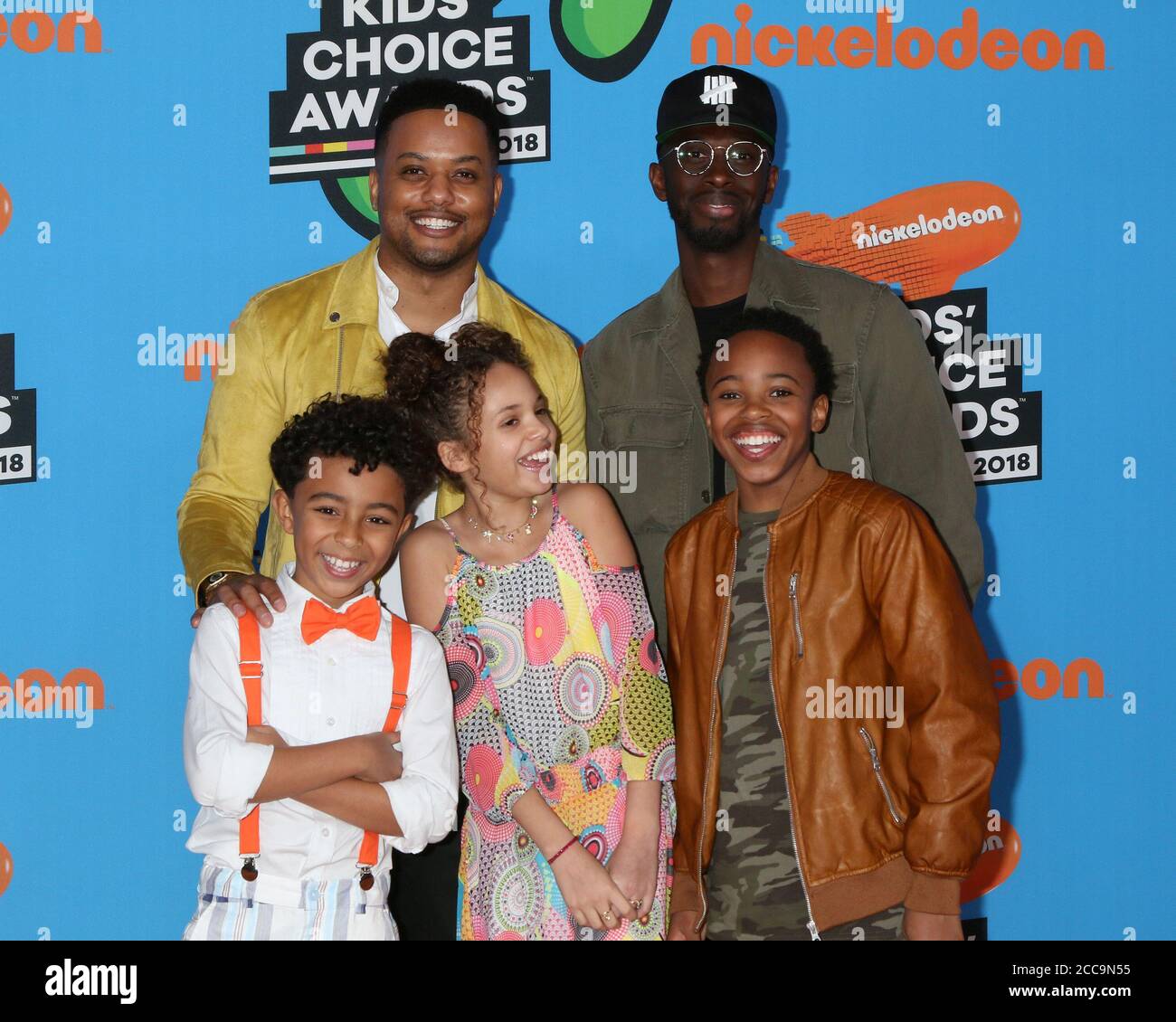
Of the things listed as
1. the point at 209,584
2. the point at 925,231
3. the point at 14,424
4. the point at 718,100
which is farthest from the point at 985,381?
the point at 14,424

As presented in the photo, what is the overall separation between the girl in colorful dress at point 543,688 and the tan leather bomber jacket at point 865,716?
12 cm

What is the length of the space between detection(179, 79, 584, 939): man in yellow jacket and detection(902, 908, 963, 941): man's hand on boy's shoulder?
1079 millimetres

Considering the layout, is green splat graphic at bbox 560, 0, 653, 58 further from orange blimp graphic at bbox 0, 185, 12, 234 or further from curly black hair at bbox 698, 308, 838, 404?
orange blimp graphic at bbox 0, 185, 12, 234

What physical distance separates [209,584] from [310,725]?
484mm

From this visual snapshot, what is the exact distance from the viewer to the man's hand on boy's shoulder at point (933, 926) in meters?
2.38

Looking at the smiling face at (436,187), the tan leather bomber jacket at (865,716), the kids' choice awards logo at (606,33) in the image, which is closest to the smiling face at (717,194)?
the smiling face at (436,187)

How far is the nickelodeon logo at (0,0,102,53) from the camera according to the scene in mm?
3898

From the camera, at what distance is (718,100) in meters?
3.15

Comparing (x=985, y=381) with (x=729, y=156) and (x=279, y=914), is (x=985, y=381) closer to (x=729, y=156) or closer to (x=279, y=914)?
(x=729, y=156)

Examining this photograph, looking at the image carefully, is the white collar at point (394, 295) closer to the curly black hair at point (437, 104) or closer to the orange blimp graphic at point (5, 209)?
the curly black hair at point (437, 104)

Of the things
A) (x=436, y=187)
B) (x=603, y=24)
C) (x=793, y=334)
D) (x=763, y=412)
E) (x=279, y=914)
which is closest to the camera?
(x=279, y=914)

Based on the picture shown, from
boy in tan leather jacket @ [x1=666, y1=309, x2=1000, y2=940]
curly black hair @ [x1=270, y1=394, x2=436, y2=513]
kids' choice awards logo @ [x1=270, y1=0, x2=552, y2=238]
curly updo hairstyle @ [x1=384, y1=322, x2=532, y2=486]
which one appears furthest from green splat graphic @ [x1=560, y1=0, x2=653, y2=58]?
curly black hair @ [x1=270, y1=394, x2=436, y2=513]

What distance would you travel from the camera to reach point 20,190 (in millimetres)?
3916

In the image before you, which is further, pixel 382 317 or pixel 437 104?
pixel 382 317
